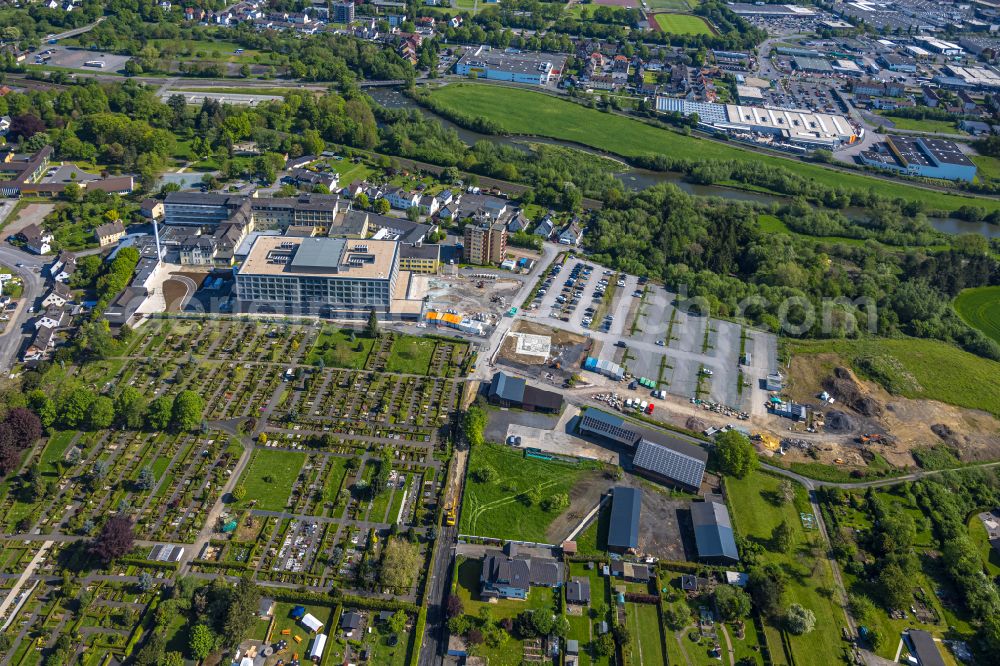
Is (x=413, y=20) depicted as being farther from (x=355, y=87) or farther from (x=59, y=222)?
(x=59, y=222)

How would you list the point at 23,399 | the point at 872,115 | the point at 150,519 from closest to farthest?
1. the point at 150,519
2. the point at 23,399
3. the point at 872,115

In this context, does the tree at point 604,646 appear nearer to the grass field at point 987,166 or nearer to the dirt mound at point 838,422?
the dirt mound at point 838,422

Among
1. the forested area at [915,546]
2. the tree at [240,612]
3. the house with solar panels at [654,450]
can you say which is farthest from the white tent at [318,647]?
the forested area at [915,546]

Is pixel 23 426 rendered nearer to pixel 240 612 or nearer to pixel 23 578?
pixel 23 578

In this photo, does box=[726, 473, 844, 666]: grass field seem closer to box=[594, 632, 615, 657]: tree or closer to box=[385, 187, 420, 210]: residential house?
box=[594, 632, 615, 657]: tree

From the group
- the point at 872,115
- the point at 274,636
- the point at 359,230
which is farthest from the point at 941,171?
the point at 274,636
